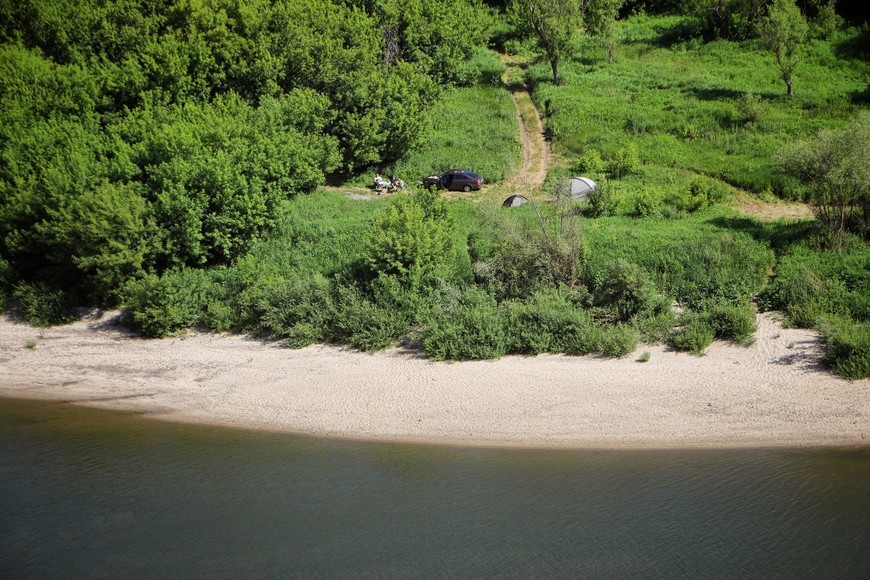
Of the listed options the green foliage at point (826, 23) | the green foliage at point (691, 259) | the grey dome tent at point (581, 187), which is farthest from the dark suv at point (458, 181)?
the green foliage at point (826, 23)

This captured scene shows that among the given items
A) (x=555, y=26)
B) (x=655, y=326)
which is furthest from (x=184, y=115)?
(x=655, y=326)

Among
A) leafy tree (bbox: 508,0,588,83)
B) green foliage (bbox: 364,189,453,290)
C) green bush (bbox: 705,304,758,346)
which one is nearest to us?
green bush (bbox: 705,304,758,346)

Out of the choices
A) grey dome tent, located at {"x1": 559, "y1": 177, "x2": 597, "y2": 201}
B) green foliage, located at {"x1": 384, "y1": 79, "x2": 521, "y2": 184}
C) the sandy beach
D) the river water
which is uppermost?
green foliage, located at {"x1": 384, "y1": 79, "x2": 521, "y2": 184}

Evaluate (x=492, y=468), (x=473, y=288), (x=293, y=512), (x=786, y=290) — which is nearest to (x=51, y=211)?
(x=473, y=288)

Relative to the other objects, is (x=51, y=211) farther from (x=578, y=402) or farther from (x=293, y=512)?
(x=578, y=402)

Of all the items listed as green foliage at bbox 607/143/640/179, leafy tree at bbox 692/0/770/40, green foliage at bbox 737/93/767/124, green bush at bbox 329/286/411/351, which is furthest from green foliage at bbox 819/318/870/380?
leafy tree at bbox 692/0/770/40

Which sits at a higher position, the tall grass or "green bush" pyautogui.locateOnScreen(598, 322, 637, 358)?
the tall grass

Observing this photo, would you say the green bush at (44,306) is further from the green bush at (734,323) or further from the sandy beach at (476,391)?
the green bush at (734,323)

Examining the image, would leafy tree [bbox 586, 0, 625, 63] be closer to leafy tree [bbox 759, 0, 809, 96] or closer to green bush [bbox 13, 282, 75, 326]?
leafy tree [bbox 759, 0, 809, 96]
